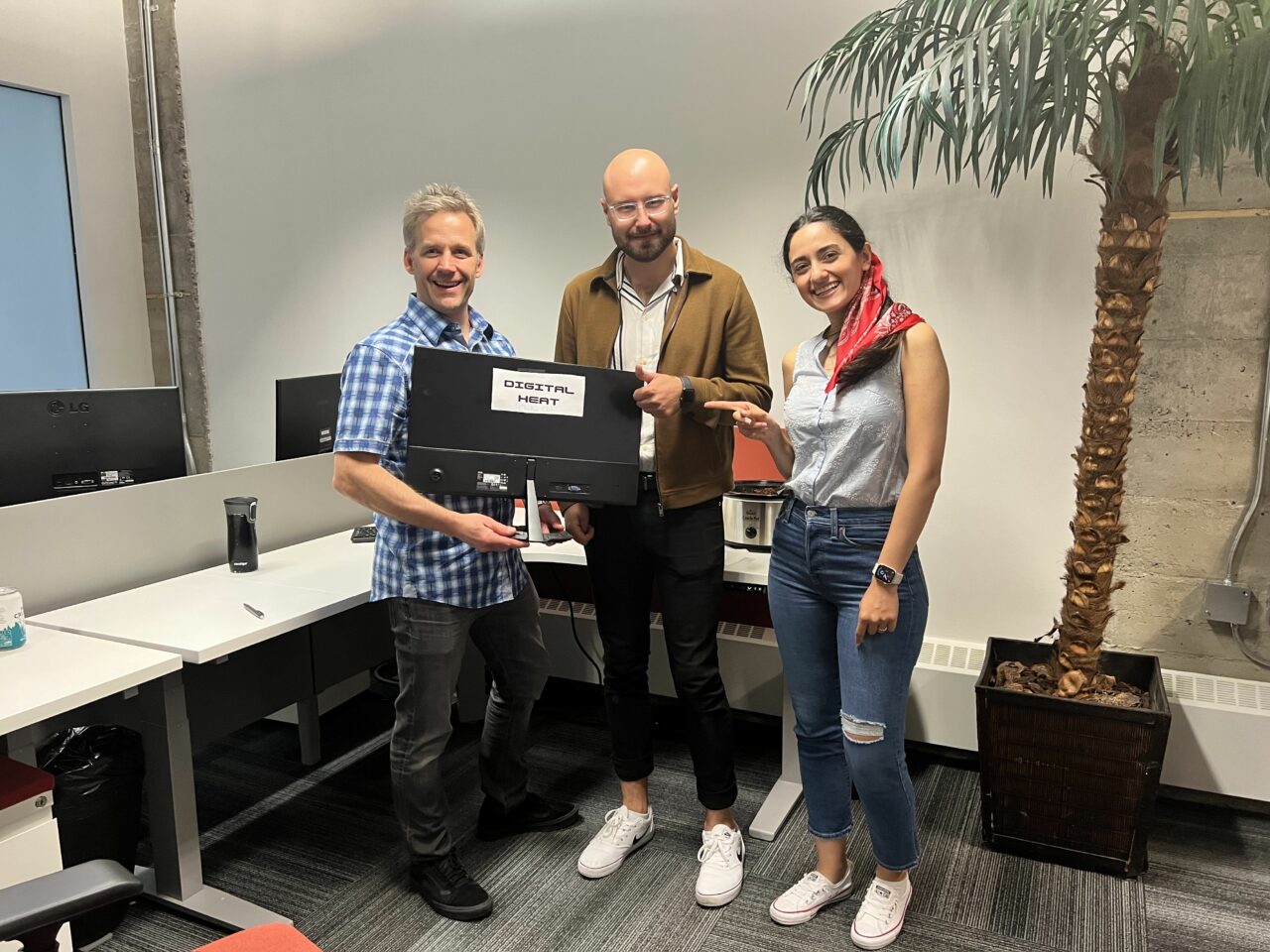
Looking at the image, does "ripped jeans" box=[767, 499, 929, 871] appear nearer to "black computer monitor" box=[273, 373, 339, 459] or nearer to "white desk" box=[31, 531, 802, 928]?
"white desk" box=[31, 531, 802, 928]

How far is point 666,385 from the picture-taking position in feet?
6.01

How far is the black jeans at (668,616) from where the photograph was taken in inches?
78.7

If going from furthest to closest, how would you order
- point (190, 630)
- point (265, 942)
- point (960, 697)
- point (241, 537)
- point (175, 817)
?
point (960, 697) → point (241, 537) → point (175, 817) → point (190, 630) → point (265, 942)

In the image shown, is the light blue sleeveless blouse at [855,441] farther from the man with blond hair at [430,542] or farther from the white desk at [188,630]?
the white desk at [188,630]

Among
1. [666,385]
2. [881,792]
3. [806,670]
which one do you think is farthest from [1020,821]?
[666,385]

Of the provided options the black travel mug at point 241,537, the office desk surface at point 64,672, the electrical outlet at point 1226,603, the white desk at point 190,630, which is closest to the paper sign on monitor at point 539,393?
the white desk at point 190,630

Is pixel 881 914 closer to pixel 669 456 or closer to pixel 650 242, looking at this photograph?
pixel 669 456

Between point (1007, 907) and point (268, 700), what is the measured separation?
6.14 ft

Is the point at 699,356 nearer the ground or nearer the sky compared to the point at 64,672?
nearer the sky

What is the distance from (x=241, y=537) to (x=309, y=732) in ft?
2.46

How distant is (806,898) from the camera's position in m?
2.01

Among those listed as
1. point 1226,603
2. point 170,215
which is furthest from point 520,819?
point 170,215

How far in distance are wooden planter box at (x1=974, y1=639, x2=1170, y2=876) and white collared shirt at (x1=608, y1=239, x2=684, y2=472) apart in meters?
1.05

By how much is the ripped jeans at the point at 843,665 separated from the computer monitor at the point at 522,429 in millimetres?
381
